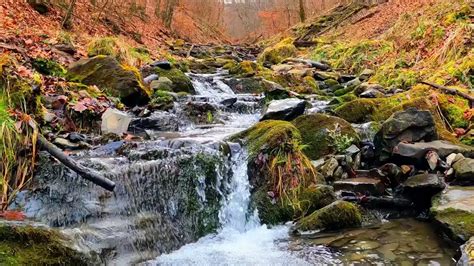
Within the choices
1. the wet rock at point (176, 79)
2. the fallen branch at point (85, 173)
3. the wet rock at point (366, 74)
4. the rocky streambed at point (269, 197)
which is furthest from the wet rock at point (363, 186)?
the wet rock at point (366, 74)

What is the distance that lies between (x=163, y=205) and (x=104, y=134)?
73.0 inches

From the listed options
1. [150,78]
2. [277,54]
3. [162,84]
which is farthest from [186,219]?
[277,54]

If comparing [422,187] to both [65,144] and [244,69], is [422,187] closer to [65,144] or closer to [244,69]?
[65,144]

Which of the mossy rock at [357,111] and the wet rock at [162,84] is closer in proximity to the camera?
the mossy rock at [357,111]

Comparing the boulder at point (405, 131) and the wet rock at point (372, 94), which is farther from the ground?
the wet rock at point (372, 94)

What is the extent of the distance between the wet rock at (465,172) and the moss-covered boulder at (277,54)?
11.4 metres

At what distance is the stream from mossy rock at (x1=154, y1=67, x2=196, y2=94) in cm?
421

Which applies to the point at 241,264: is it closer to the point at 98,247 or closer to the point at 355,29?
the point at 98,247

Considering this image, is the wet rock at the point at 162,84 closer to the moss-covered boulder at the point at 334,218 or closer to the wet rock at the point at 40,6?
the wet rock at the point at 40,6

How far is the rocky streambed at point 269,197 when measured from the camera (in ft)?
13.9

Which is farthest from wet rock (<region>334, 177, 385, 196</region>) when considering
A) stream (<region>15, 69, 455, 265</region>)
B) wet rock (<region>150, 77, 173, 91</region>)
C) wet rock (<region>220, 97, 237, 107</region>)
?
wet rock (<region>150, 77, 173, 91</region>)

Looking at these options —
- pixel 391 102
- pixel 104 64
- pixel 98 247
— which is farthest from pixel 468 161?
pixel 104 64

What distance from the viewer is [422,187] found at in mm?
5062

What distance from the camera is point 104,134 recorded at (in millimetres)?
6320
